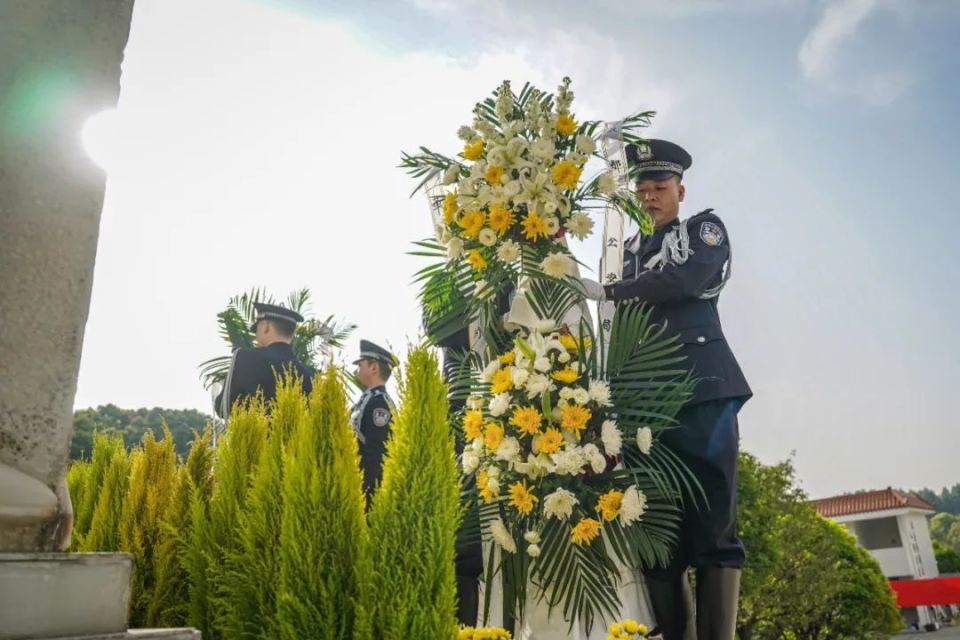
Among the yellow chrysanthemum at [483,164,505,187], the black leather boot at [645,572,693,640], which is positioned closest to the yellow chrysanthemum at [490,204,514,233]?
the yellow chrysanthemum at [483,164,505,187]

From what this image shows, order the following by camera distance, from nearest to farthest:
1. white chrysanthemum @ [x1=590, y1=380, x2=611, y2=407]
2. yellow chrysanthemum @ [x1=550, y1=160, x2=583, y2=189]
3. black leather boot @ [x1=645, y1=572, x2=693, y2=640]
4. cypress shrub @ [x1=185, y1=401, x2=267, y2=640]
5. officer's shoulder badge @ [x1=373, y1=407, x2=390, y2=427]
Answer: cypress shrub @ [x1=185, y1=401, x2=267, y2=640] < white chrysanthemum @ [x1=590, y1=380, x2=611, y2=407] < black leather boot @ [x1=645, y1=572, x2=693, y2=640] < yellow chrysanthemum @ [x1=550, y1=160, x2=583, y2=189] < officer's shoulder badge @ [x1=373, y1=407, x2=390, y2=427]

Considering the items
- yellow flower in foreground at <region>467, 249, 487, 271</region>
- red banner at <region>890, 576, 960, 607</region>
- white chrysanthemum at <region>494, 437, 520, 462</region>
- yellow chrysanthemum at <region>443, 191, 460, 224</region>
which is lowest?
red banner at <region>890, 576, 960, 607</region>

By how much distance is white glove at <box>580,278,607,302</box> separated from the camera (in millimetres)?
3837

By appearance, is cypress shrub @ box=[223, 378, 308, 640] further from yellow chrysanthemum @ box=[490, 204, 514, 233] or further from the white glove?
the white glove

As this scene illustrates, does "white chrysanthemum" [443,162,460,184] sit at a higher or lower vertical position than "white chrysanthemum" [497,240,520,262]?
higher

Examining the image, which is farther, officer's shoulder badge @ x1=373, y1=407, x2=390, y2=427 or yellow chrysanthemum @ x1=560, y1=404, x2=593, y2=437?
officer's shoulder badge @ x1=373, y1=407, x2=390, y2=427

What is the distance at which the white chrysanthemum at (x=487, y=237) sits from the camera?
3.72 m

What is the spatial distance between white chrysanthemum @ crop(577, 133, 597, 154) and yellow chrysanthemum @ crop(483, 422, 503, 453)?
155cm

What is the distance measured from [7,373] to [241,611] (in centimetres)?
A: 125

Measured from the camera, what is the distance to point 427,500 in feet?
7.82

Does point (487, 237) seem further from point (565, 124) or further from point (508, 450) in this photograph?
point (508, 450)

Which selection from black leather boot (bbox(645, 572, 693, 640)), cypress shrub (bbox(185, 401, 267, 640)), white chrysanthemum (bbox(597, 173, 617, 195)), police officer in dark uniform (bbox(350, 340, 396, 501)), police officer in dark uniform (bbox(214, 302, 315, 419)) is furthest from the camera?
police officer in dark uniform (bbox(350, 340, 396, 501))

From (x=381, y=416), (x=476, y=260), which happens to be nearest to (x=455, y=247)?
(x=476, y=260)

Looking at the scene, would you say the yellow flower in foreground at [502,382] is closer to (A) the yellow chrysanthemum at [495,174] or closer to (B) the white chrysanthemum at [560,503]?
(B) the white chrysanthemum at [560,503]
